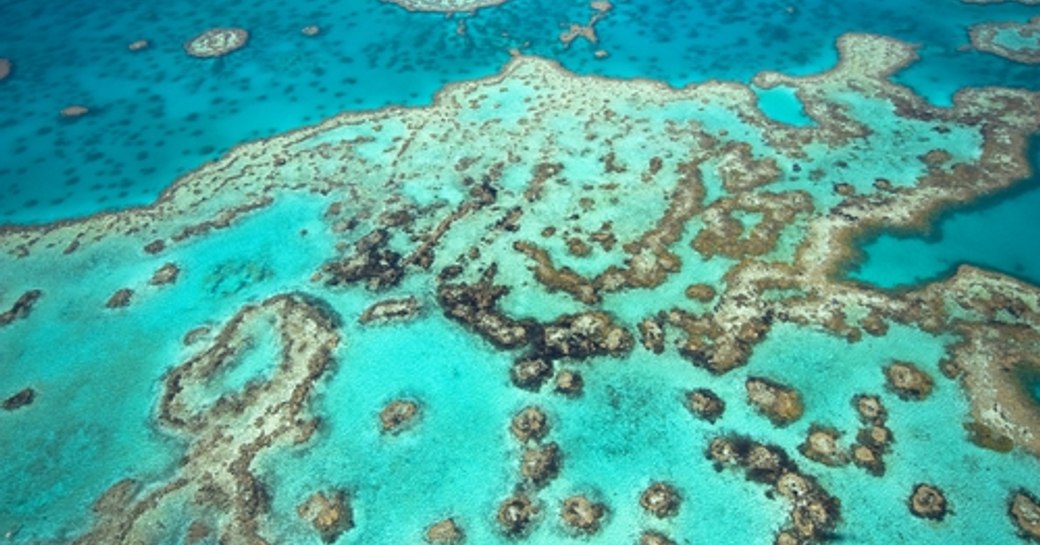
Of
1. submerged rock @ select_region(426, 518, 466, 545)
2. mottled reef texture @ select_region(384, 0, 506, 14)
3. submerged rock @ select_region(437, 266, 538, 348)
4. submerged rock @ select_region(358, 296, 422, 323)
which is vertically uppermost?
mottled reef texture @ select_region(384, 0, 506, 14)

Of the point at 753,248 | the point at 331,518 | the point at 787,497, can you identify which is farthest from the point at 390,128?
the point at 787,497

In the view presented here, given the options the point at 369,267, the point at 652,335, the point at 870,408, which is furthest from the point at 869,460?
the point at 369,267

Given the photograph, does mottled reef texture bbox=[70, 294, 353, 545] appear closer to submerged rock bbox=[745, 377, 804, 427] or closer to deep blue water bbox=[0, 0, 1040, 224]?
deep blue water bbox=[0, 0, 1040, 224]

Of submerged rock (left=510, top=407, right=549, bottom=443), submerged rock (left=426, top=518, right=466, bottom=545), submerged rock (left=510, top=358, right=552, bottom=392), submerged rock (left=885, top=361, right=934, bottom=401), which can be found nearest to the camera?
submerged rock (left=426, top=518, right=466, bottom=545)

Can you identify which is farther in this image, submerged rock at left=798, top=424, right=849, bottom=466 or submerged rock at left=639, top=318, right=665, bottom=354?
submerged rock at left=639, top=318, right=665, bottom=354

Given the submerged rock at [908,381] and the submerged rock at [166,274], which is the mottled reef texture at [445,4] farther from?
the submerged rock at [908,381]

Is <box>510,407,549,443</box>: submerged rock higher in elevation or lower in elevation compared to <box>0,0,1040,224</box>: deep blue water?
lower

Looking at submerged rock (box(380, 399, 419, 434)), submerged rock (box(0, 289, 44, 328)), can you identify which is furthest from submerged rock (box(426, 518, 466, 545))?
submerged rock (box(0, 289, 44, 328))
